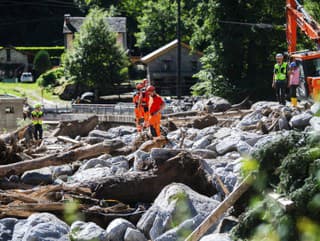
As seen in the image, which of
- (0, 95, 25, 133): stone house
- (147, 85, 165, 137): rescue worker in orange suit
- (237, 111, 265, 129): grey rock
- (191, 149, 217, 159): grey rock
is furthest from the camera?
(0, 95, 25, 133): stone house

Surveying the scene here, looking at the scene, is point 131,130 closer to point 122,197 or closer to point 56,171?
point 56,171

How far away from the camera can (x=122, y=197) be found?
37.6ft

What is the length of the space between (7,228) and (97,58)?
51.2 metres

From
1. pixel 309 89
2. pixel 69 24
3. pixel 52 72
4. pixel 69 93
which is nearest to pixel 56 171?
pixel 309 89

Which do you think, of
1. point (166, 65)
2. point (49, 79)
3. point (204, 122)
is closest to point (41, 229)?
point (204, 122)

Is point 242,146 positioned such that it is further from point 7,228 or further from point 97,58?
point 97,58

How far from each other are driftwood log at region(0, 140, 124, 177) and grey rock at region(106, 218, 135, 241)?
4125 mm

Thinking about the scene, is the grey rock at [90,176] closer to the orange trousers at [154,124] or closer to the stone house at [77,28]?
the orange trousers at [154,124]

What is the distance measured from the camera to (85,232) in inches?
359

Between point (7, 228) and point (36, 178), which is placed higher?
point (36, 178)

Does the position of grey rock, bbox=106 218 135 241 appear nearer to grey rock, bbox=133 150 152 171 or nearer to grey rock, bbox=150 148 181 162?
grey rock, bbox=150 148 181 162

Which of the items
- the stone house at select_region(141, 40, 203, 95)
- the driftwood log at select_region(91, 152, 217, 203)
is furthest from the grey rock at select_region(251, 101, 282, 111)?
the stone house at select_region(141, 40, 203, 95)

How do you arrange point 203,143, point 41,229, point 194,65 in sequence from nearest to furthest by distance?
point 41,229 → point 203,143 → point 194,65

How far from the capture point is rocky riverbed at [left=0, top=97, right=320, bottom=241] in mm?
9078
